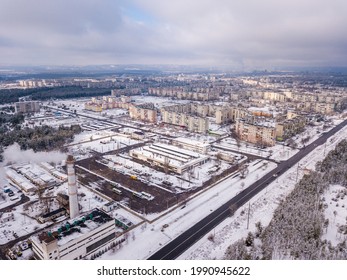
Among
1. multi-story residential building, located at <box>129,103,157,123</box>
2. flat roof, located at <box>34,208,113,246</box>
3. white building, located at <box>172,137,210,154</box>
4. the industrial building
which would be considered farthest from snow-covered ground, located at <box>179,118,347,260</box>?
multi-story residential building, located at <box>129,103,157,123</box>

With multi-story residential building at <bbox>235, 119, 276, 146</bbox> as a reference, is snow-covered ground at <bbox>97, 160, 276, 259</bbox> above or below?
below

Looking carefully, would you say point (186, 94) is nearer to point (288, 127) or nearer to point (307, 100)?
point (307, 100)

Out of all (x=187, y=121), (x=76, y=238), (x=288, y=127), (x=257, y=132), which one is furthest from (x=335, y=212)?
(x=187, y=121)

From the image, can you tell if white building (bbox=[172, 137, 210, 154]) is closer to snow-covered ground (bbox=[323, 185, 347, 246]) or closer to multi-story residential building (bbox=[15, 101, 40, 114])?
snow-covered ground (bbox=[323, 185, 347, 246])

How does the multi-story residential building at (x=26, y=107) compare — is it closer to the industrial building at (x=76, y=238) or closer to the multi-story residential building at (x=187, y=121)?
the multi-story residential building at (x=187, y=121)

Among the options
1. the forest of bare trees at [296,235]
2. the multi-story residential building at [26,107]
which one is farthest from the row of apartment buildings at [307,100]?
the multi-story residential building at [26,107]
